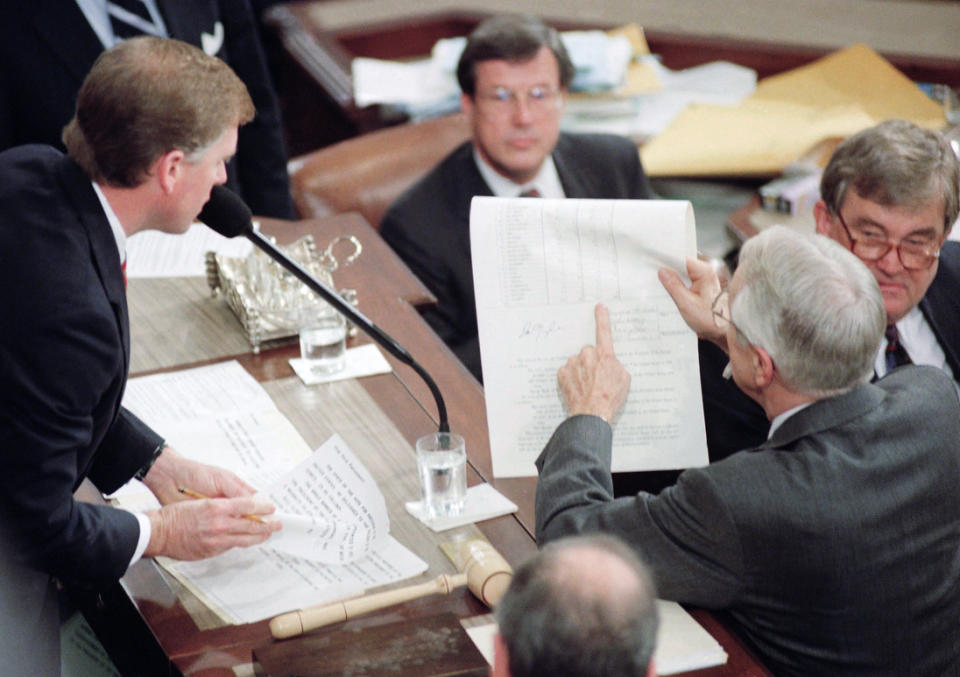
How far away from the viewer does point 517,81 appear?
3.00 meters

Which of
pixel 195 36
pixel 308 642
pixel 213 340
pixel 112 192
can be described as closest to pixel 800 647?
pixel 308 642

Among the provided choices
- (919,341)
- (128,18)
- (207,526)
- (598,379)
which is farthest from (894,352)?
(128,18)

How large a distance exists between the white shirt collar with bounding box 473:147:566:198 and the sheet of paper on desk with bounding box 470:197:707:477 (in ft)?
3.82

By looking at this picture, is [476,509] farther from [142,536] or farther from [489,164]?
[489,164]

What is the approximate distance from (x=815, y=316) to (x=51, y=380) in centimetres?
96

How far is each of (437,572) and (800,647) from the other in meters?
0.50

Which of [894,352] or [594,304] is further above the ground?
[594,304]

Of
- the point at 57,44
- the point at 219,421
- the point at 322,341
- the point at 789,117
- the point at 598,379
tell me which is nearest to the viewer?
the point at 598,379

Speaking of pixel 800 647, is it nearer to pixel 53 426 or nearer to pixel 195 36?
pixel 53 426

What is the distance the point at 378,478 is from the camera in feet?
6.53

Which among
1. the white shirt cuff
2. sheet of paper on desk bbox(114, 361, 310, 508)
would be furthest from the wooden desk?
the white shirt cuff

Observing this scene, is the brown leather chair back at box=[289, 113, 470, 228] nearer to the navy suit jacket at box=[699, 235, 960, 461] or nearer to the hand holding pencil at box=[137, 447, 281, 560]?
the navy suit jacket at box=[699, 235, 960, 461]

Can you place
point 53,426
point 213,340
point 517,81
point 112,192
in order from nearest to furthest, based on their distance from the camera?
point 53,426 < point 112,192 < point 213,340 < point 517,81

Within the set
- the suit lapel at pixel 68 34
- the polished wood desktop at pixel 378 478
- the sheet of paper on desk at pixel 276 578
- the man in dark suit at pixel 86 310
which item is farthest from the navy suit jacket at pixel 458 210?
the man in dark suit at pixel 86 310
